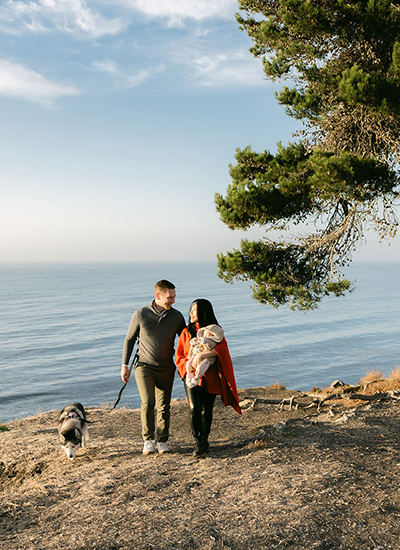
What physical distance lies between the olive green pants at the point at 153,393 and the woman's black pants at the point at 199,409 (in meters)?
0.39

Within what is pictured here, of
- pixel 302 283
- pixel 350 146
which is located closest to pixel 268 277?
pixel 302 283

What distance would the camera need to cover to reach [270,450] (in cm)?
574

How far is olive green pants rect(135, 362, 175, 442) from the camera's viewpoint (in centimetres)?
588

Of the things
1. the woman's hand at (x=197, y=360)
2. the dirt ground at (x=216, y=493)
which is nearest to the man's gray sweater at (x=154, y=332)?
the woman's hand at (x=197, y=360)

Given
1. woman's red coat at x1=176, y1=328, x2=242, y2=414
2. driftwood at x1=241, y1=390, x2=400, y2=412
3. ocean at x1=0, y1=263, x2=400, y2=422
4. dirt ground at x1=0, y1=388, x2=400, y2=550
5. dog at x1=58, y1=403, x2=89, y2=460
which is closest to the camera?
dirt ground at x1=0, y1=388, x2=400, y2=550

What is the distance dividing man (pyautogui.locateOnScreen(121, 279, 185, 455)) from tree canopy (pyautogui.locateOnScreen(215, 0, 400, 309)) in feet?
14.0

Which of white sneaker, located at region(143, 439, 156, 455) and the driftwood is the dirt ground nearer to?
white sneaker, located at region(143, 439, 156, 455)

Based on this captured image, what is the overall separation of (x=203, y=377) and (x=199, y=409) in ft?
1.31

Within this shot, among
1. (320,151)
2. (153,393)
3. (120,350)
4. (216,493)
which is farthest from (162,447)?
(120,350)

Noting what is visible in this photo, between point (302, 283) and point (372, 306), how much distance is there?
65.4 m

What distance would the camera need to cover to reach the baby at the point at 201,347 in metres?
5.59

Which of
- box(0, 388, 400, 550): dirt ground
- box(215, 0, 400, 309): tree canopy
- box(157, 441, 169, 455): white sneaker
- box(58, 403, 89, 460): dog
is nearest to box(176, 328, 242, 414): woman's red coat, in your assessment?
box(0, 388, 400, 550): dirt ground

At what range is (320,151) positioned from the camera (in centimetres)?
878

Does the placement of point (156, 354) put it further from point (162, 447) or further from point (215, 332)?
point (162, 447)
